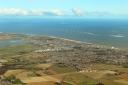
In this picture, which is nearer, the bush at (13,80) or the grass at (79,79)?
the bush at (13,80)

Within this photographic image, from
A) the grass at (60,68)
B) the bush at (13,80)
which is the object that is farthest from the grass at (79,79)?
the bush at (13,80)

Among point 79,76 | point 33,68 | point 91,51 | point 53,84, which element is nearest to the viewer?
point 53,84

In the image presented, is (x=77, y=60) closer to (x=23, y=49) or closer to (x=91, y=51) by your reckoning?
(x=91, y=51)

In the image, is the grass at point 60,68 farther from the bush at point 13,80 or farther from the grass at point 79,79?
the bush at point 13,80

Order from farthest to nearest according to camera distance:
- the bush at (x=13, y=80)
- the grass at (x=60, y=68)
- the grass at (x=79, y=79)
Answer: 1. the grass at (x=60, y=68)
2. the grass at (x=79, y=79)
3. the bush at (x=13, y=80)

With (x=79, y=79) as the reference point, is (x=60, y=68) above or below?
above

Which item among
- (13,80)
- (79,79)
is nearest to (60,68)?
(79,79)

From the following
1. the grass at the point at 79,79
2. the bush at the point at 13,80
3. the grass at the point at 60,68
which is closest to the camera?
the bush at the point at 13,80

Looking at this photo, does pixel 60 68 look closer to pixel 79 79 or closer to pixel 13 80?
pixel 79 79

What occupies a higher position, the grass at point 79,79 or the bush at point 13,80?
the bush at point 13,80

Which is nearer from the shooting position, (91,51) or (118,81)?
(118,81)

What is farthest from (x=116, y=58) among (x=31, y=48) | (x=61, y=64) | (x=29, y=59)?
(x=31, y=48)
